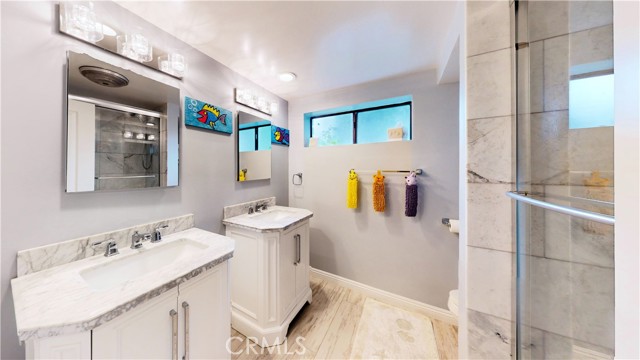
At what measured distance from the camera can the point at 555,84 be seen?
2.44 feet

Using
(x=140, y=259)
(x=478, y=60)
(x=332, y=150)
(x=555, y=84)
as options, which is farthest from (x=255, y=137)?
(x=555, y=84)

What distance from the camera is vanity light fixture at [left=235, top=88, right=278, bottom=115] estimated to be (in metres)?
1.76

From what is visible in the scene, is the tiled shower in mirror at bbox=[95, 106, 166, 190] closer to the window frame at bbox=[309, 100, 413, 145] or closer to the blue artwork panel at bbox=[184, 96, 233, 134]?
the blue artwork panel at bbox=[184, 96, 233, 134]

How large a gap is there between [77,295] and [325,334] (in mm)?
1498

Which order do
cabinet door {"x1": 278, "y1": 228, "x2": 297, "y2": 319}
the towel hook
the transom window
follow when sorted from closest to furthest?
cabinet door {"x1": 278, "y1": 228, "x2": 297, "y2": 319}, the transom window, the towel hook

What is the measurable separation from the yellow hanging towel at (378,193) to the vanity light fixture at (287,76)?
124 centimetres

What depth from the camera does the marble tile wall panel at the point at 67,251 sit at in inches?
31.9

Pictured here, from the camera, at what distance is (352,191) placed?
2.04m

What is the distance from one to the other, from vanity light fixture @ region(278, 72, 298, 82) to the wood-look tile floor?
2193 millimetres

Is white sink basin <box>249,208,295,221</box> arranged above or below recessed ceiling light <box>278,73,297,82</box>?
below

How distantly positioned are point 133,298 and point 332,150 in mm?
1870

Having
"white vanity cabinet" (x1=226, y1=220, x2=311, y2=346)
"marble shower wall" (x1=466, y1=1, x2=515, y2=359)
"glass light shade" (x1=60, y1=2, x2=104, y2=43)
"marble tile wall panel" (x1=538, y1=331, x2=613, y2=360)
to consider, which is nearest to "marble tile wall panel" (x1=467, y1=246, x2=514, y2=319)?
"marble shower wall" (x1=466, y1=1, x2=515, y2=359)

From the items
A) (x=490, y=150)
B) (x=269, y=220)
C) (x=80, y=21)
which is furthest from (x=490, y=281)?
(x=80, y=21)

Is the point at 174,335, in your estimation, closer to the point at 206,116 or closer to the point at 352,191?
the point at 206,116
